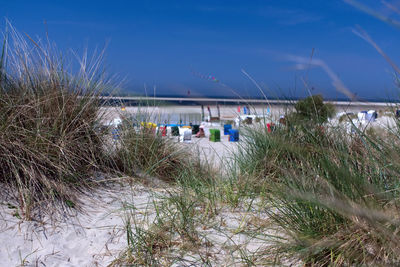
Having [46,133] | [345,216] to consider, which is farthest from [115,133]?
→ [345,216]

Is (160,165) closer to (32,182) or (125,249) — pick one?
(32,182)

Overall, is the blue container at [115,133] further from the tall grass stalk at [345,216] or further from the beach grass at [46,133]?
the tall grass stalk at [345,216]

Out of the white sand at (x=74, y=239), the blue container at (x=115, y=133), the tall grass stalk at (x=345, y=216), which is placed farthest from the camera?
the blue container at (x=115, y=133)

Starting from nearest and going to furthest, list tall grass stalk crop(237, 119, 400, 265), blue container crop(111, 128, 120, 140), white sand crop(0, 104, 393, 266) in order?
tall grass stalk crop(237, 119, 400, 265) < white sand crop(0, 104, 393, 266) < blue container crop(111, 128, 120, 140)

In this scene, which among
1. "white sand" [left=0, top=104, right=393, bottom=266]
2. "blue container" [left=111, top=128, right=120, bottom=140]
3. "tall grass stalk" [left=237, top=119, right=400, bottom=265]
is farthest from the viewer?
"blue container" [left=111, top=128, right=120, bottom=140]

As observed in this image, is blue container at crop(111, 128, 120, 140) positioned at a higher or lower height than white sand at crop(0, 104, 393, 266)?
higher

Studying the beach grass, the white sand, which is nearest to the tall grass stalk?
the white sand

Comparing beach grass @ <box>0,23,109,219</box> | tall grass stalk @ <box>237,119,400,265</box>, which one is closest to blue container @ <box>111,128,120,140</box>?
beach grass @ <box>0,23,109,219</box>

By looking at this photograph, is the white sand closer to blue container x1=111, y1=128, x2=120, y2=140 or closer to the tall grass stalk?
the tall grass stalk

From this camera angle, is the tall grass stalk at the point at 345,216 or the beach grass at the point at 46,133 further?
the beach grass at the point at 46,133

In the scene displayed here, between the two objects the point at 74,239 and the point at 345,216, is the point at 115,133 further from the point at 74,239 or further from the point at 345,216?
the point at 345,216

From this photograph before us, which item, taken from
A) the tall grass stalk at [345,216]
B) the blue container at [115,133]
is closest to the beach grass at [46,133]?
the blue container at [115,133]

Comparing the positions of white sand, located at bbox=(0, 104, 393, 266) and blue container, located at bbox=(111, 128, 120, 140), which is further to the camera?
Result: blue container, located at bbox=(111, 128, 120, 140)

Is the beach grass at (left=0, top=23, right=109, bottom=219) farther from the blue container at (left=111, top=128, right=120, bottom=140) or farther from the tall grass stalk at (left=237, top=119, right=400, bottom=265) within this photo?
the tall grass stalk at (left=237, top=119, right=400, bottom=265)
